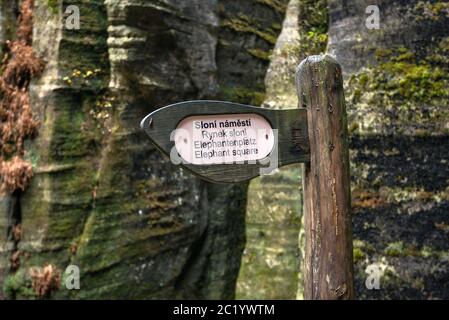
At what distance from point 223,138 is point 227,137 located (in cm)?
2

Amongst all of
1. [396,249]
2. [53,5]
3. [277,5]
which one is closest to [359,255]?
[396,249]

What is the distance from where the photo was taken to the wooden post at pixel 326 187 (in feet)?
8.28

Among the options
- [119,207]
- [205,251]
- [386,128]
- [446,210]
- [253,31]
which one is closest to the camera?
[446,210]

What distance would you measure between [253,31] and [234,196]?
2.15 m

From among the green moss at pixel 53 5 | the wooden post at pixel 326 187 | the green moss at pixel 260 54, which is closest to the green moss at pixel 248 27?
the green moss at pixel 260 54

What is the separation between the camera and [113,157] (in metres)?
5.25

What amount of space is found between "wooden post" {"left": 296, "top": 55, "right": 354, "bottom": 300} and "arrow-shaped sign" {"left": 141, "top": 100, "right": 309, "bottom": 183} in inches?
3.2

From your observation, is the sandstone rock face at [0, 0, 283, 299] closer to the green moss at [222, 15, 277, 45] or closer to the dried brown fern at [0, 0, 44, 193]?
the dried brown fern at [0, 0, 44, 193]

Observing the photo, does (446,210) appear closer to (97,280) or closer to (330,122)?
(330,122)

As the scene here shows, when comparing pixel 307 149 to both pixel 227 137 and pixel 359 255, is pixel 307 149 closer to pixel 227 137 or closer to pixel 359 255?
pixel 227 137

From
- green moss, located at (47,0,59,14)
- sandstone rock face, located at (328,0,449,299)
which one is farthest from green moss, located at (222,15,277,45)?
green moss, located at (47,0,59,14)

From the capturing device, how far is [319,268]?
8.28 feet

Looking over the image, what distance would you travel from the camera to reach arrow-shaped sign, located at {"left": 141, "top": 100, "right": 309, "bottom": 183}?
2344 mm
